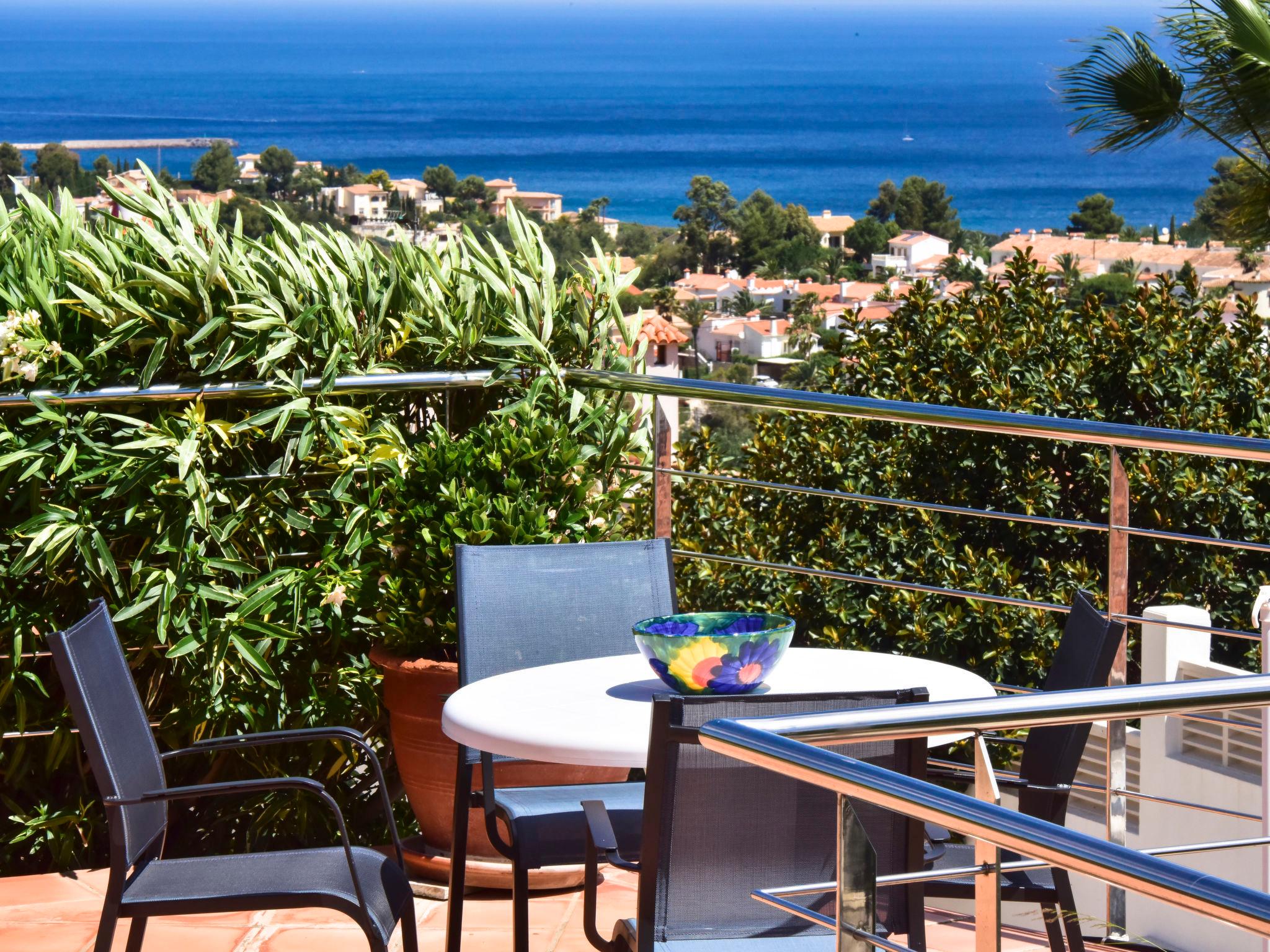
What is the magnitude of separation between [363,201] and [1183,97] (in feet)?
107

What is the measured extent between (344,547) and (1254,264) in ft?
156

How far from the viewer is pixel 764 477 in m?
9.89

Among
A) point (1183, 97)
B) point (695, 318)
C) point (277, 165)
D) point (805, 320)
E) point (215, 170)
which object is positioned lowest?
point (805, 320)

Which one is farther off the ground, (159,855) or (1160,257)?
(1160,257)

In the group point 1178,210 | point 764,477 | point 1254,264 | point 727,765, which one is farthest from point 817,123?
point 727,765

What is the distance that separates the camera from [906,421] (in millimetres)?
3260

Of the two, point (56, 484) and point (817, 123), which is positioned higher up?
point (817, 123)

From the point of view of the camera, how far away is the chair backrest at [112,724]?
210 cm

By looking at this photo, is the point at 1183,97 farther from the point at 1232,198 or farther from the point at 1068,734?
the point at 1068,734

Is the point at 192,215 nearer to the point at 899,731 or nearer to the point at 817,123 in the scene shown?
the point at 899,731

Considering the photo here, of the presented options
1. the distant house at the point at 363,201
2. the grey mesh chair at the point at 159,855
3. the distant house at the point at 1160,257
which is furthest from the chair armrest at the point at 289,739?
the distant house at the point at 1160,257

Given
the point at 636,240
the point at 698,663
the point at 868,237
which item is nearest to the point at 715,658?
the point at 698,663

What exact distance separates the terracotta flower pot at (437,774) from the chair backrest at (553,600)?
478mm

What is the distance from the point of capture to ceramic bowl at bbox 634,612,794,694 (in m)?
2.27
